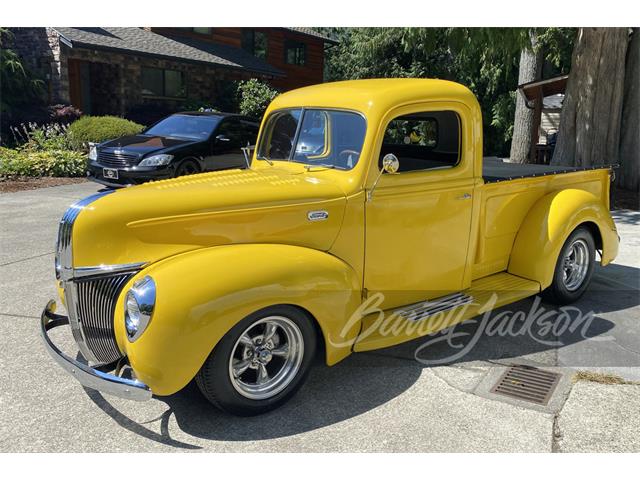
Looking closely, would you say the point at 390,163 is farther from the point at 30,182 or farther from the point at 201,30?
the point at 201,30

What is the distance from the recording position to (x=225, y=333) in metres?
3.00

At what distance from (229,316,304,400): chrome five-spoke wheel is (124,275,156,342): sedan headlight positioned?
0.53 meters

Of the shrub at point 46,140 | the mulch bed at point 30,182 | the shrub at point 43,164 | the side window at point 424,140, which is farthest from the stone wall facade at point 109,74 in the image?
the side window at point 424,140

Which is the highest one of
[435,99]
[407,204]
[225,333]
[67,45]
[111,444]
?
[67,45]

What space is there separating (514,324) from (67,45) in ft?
55.8

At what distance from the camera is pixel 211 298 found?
2.92m

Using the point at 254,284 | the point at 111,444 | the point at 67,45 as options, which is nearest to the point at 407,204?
the point at 254,284

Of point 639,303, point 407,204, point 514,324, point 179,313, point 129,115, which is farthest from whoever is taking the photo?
point 129,115

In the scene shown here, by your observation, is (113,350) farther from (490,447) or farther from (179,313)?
(490,447)

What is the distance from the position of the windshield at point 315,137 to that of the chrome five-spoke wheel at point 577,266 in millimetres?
2611

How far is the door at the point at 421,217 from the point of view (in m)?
3.85

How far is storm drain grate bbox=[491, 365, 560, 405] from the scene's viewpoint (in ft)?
11.7

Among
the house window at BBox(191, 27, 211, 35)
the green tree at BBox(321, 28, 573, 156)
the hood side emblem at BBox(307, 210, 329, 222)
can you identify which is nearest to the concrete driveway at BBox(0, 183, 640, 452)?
the hood side emblem at BBox(307, 210, 329, 222)

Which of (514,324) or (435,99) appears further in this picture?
(514,324)
